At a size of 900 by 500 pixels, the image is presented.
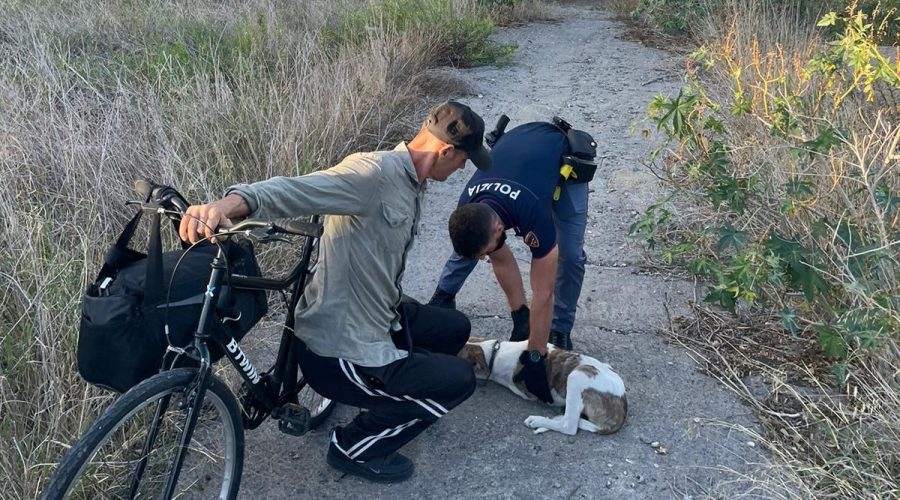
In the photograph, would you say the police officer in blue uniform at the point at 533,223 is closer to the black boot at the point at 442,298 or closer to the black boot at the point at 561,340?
the black boot at the point at 561,340

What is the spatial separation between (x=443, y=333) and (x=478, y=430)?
19.5 inches

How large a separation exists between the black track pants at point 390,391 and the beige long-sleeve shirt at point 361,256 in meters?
0.06

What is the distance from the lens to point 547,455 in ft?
11.0

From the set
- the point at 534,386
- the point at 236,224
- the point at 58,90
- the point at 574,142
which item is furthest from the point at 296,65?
the point at 236,224

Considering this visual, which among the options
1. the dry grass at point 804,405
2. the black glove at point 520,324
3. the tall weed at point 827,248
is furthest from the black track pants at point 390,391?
the tall weed at point 827,248

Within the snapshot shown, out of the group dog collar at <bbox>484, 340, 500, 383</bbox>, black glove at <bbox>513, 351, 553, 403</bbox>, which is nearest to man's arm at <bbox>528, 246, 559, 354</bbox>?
black glove at <bbox>513, 351, 553, 403</bbox>

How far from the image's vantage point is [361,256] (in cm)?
273

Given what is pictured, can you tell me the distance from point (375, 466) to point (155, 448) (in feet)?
2.87

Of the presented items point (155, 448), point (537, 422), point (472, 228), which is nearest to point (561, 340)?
point (537, 422)

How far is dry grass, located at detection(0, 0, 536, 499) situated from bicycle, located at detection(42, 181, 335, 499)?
32 centimetres

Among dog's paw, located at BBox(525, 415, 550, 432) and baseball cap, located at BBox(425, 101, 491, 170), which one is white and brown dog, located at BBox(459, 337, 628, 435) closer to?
dog's paw, located at BBox(525, 415, 550, 432)

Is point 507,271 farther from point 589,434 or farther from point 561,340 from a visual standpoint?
point 589,434

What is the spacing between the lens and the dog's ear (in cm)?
376

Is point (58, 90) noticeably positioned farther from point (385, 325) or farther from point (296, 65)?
point (385, 325)
